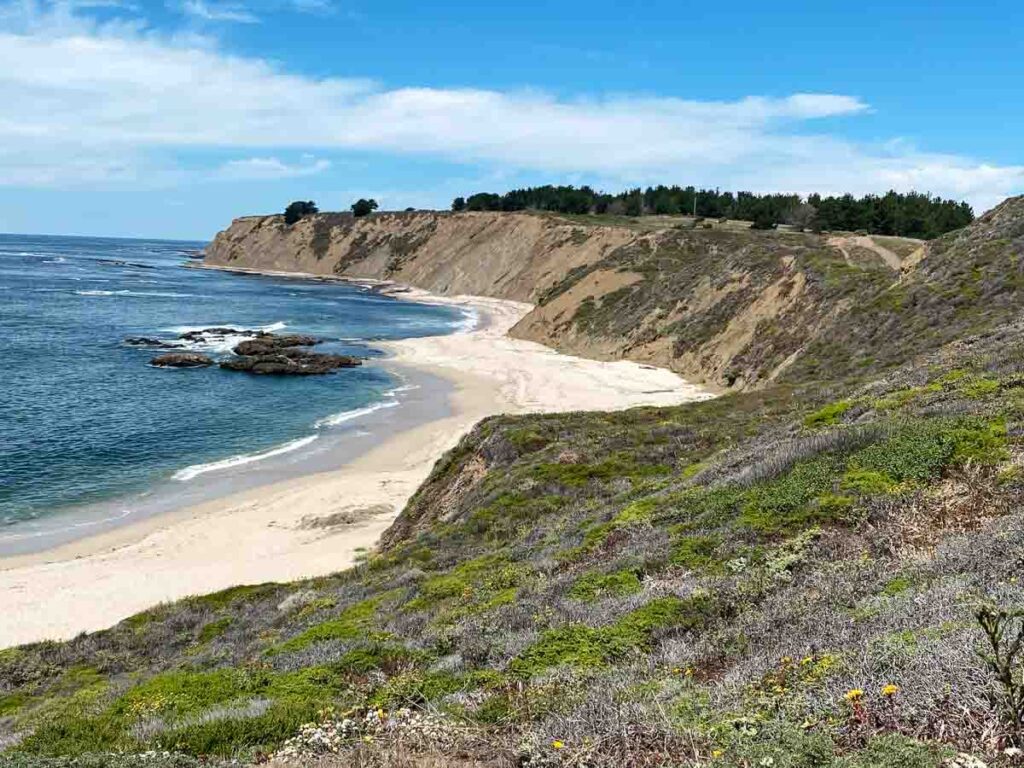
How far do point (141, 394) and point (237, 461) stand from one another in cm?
1638

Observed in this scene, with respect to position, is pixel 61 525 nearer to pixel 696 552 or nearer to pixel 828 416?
pixel 696 552

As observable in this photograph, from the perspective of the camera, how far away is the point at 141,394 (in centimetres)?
4822

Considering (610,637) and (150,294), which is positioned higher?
(150,294)

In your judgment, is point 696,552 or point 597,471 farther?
point 597,471

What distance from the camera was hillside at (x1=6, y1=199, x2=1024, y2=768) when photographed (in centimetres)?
588

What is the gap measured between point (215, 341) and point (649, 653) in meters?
71.1

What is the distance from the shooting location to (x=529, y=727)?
6.78m

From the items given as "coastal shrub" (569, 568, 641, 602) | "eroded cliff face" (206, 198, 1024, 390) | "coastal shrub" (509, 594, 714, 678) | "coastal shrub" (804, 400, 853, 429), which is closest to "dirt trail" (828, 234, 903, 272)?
"eroded cliff face" (206, 198, 1024, 390)

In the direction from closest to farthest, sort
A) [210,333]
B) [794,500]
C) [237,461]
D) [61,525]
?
1. [794,500]
2. [61,525]
3. [237,461]
4. [210,333]

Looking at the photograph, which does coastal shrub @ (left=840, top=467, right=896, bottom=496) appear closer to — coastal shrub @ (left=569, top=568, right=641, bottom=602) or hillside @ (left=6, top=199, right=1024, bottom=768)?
hillside @ (left=6, top=199, right=1024, bottom=768)

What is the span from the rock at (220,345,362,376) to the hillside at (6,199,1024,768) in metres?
34.6

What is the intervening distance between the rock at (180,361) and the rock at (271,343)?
13.9 ft

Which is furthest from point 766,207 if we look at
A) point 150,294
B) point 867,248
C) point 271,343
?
point 150,294

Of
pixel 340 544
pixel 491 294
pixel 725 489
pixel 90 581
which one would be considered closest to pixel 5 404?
pixel 90 581
